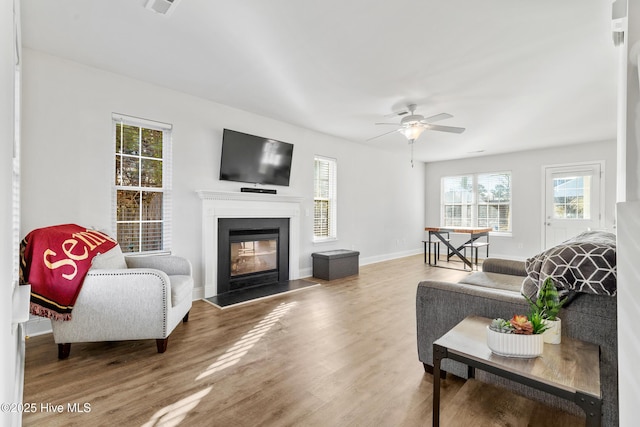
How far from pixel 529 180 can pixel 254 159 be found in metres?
5.93

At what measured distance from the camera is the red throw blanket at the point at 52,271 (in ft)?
6.79

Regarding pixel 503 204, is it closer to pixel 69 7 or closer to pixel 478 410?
pixel 478 410

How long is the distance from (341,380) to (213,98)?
347cm

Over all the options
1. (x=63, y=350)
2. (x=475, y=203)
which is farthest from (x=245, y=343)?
(x=475, y=203)

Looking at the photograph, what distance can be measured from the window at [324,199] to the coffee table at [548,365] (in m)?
4.01

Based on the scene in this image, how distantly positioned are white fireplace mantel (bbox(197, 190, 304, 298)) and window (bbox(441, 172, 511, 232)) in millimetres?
4685

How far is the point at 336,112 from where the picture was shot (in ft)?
14.3

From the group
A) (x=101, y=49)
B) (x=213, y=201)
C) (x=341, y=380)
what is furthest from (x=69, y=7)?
(x=341, y=380)

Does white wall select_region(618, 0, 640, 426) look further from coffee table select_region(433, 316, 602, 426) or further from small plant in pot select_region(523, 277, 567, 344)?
small plant in pot select_region(523, 277, 567, 344)

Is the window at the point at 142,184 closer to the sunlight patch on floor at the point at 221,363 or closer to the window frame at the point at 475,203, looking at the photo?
the sunlight patch on floor at the point at 221,363

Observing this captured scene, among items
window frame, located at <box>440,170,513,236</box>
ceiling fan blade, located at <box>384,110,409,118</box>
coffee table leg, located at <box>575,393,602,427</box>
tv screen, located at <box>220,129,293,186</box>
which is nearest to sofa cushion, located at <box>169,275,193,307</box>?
tv screen, located at <box>220,129,293,186</box>

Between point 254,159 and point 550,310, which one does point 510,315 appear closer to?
point 550,310

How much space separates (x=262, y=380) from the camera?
2016 mm

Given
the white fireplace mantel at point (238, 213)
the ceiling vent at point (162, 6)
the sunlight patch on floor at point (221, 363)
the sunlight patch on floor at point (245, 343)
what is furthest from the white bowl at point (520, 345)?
the white fireplace mantel at point (238, 213)
